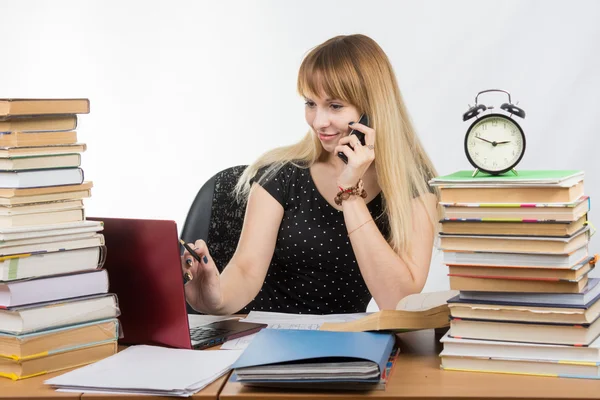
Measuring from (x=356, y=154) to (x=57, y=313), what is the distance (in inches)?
38.1

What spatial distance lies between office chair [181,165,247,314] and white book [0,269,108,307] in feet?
3.40

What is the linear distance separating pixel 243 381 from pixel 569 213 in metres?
0.62

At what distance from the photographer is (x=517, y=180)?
142cm

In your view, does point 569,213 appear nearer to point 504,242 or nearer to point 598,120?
point 504,242

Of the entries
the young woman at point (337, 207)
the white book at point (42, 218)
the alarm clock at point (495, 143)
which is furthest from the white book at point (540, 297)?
the white book at point (42, 218)

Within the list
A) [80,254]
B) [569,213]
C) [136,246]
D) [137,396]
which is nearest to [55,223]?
[80,254]

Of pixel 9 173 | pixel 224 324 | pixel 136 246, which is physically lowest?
pixel 224 324

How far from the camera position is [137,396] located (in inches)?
54.6

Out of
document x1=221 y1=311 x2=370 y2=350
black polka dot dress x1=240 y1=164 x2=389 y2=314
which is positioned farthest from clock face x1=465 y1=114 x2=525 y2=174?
black polka dot dress x1=240 y1=164 x2=389 y2=314

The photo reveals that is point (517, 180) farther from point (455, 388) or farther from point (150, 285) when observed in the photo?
point (150, 285)

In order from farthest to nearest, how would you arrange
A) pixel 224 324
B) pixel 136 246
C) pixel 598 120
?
pixel 598 120 → pixel 224 324 → pixel 136 246

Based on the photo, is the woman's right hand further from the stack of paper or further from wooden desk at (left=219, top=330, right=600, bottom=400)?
wooden desk at (left=219, top=330, right=600, bottom=400)

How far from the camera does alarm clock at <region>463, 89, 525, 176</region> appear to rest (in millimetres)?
1529

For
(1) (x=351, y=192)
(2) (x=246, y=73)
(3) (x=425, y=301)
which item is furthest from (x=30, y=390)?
(2) (x=246, y=73)
